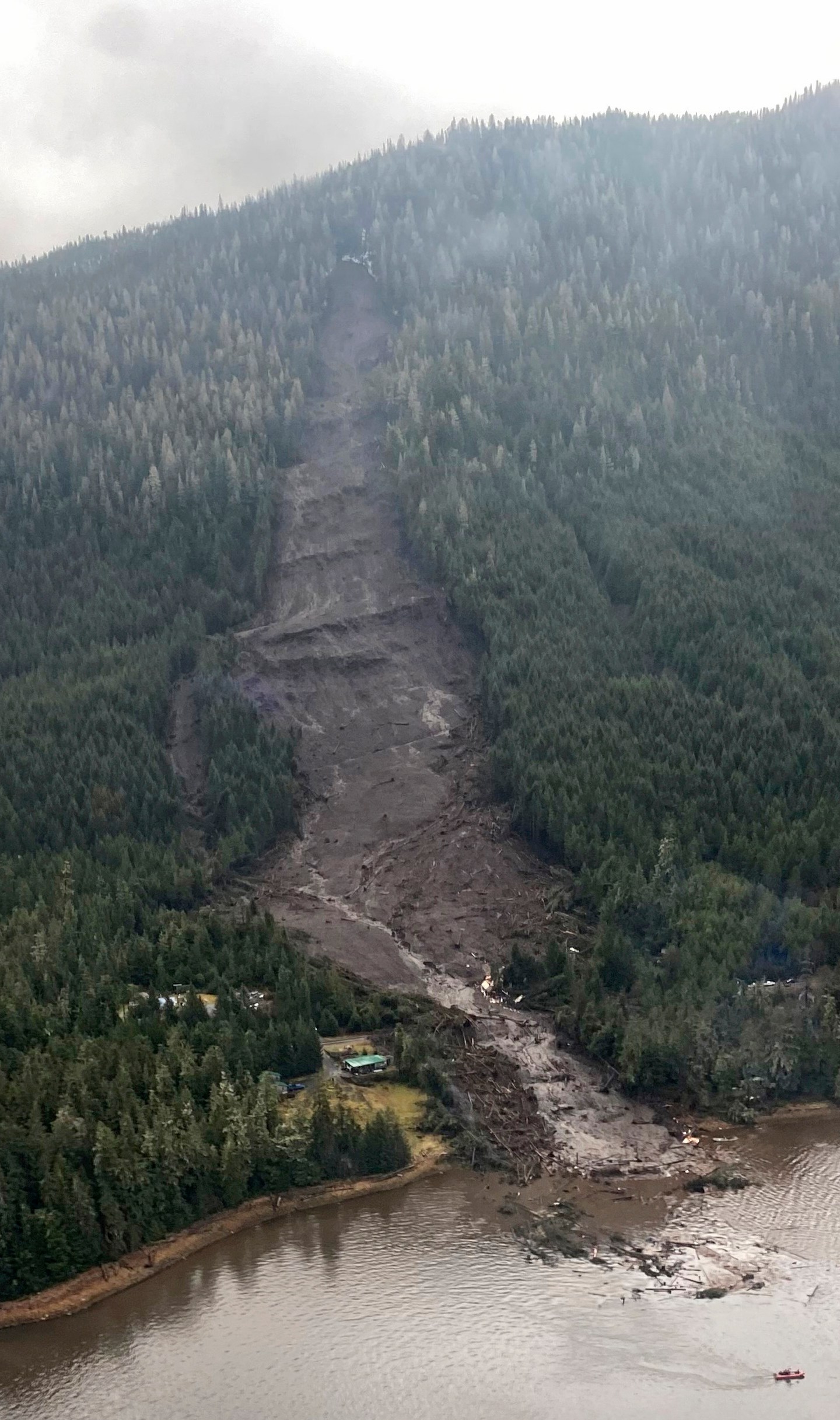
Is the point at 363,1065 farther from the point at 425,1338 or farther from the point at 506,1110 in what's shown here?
the point at 425,1338

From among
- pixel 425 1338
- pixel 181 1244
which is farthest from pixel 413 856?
pixel 425 1338

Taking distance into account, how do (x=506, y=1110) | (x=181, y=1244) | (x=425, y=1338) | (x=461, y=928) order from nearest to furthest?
(x=425, y=1338)
(x=181, y=1244)
(x=506, y=1110)
(x=461, y=928)

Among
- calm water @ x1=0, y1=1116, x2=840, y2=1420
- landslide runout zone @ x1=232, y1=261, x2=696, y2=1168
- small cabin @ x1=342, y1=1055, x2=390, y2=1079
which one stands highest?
landslide runout zone @ x1=232, y1=261, x2=696, y2=1168

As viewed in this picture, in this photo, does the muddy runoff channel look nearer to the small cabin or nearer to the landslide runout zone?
the landslide runout zone

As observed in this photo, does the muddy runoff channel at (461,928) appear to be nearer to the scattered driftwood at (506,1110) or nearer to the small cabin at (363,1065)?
the scattered driftwood at (506,1110)

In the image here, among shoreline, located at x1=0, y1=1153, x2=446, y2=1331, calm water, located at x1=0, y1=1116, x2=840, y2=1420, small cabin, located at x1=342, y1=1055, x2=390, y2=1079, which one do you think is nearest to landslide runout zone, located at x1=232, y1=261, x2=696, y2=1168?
small cabin, located at x1=342, y1=1055, x2=390, y2=1079

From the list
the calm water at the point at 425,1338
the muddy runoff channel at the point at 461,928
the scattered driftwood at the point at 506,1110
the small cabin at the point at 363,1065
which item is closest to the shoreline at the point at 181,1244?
the calm water at the point at 425,1338
